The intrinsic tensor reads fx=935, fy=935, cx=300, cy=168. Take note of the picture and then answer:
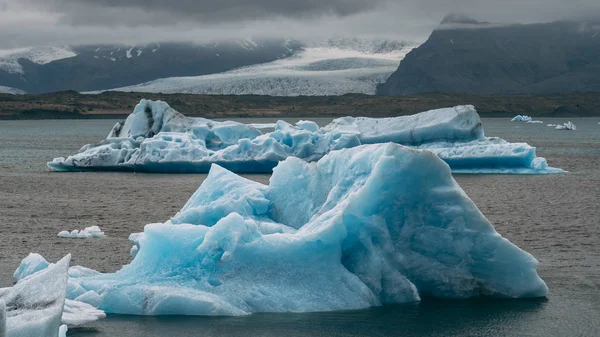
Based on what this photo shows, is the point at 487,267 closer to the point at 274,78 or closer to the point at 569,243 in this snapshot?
the point at 569,243

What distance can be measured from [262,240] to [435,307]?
2322 mm

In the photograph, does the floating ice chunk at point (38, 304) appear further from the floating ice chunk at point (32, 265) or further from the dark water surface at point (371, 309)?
the floating ice chunk at point (32, 265)

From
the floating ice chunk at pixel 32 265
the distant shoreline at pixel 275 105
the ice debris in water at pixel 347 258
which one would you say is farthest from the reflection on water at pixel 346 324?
the distant shoreline at pixel 275 105

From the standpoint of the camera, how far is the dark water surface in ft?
35.1

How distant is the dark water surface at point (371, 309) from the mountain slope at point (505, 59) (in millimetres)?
110851

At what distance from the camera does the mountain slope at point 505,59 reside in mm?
147250

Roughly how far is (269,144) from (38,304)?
23.2 metres

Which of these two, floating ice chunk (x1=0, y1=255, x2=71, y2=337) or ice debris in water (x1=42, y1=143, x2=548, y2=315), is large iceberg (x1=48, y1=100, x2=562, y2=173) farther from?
floating ice chunk (x1=0, y1=255, x2=71, y2=337)

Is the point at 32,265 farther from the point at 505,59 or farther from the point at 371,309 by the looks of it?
the point at 505,59

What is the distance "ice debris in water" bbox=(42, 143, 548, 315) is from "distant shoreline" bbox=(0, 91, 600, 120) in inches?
3048

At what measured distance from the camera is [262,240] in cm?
1161

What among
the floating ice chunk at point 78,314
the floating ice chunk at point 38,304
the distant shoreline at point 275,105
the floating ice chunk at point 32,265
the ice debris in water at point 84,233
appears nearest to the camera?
the floating ice chunk at point 38,304

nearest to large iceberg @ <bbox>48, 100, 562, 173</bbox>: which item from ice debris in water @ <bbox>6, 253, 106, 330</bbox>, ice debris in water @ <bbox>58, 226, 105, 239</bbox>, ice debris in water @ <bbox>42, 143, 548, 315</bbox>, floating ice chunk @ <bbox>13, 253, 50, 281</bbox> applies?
ice debris in water @ <bbox>58, 226, 105, 239</bbox>

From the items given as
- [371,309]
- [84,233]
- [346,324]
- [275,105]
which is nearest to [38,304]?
[346,324]
